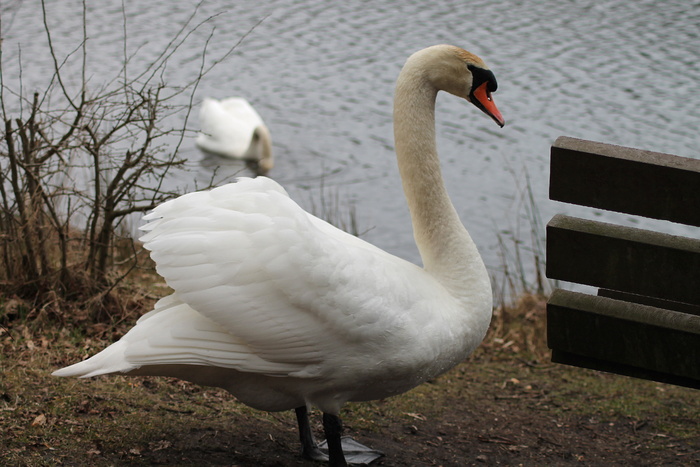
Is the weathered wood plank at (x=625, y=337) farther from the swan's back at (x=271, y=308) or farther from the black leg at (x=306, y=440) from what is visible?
the black leg at (x=306, y=440)

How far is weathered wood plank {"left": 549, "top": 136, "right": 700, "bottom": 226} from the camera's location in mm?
3061

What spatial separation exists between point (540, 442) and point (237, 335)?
180cm

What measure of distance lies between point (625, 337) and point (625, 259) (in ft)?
1.00

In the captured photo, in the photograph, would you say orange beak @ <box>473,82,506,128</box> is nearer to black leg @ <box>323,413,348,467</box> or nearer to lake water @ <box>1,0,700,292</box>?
black leg @ <box>323,413,348,467</box>

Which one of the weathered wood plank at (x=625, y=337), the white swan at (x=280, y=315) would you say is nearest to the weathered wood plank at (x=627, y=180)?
the weathered wood plank at (x=625, y=337)

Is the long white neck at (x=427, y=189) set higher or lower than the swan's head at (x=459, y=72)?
lower

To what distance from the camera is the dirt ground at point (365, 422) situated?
12.8 ft

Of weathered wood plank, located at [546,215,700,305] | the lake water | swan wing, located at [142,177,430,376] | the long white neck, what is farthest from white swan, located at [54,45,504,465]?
the lake water

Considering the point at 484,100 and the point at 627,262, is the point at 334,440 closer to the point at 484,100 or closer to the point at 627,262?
the point at 627,262

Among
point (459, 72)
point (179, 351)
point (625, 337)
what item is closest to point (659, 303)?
point (625, 337)

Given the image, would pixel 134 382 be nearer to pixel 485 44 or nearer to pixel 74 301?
pixel 74 301

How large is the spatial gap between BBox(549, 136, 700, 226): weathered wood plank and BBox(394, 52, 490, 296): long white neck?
2.54 ft

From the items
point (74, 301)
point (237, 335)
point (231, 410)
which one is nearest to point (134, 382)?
point (231, 410)

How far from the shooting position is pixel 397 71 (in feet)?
41.8
